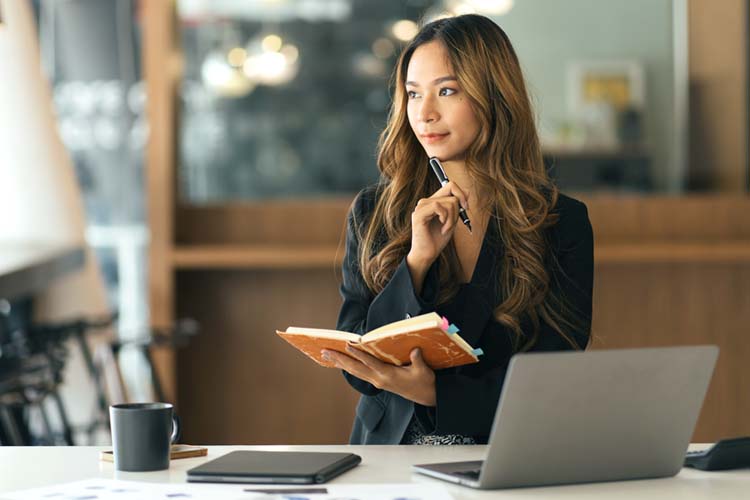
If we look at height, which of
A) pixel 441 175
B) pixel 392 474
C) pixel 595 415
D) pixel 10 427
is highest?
pixel 441 175

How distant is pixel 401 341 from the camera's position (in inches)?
66.8

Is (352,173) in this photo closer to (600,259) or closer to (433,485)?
(600,259)

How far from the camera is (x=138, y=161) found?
23.6 feet

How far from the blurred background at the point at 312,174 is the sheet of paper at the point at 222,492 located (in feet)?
9.72

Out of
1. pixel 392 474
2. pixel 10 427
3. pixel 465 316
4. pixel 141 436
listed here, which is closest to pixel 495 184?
pixel 465 316

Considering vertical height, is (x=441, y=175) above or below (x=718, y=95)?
below

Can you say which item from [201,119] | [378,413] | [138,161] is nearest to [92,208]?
[138,161]

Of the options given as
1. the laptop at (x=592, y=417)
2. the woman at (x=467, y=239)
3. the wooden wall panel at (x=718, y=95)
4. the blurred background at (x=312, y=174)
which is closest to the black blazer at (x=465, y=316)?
the woman at (x=467, y=239)

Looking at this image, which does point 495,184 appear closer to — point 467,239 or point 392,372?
point 467,239

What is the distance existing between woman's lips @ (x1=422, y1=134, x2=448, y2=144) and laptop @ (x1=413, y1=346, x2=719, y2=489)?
0.64 meters

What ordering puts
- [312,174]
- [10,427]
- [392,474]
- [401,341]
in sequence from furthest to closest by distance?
[312,174]
[10,427]
[401,341]
[392,474]

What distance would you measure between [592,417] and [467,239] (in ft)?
2.26

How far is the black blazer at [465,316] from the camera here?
6.26 ft

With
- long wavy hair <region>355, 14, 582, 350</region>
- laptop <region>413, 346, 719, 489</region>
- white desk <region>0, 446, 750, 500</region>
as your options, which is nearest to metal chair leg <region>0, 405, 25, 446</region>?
white desk <region>0, 446, 750, 500</region>
